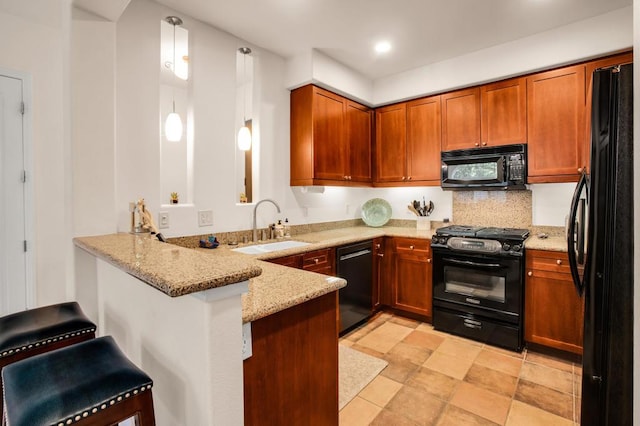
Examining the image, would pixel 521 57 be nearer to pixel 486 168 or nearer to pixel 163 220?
pixel 486 168

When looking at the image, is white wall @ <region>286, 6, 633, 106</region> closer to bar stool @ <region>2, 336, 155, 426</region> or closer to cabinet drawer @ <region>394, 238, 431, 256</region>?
cabinet drawer @ <region>394, 238, 431, 256</region>

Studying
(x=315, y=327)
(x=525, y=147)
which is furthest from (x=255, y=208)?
(x=525, y=147)

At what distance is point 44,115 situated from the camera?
256 centimetres

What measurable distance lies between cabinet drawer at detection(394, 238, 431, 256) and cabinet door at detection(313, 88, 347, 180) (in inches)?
36.5

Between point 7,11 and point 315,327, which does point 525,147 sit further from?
point 7,11

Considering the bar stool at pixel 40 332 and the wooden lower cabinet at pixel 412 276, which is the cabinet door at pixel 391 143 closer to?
the wooden lower cabinet at pixel 412 276

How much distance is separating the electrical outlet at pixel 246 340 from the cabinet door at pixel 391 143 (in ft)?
9.72

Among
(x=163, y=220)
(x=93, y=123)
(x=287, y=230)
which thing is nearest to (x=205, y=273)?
(x=93, y=123)

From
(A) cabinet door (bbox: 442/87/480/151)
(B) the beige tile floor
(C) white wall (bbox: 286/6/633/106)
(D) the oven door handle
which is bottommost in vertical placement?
(B) the beige tile floor

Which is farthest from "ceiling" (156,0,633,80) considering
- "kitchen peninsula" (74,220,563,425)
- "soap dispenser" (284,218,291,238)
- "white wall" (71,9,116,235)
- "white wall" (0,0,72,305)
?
"kitchen peninsula" (74,220,563,425)

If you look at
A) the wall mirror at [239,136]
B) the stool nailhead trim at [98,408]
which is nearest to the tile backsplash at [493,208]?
the wall mirror at [239,136]

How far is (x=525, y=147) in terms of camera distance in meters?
2.91

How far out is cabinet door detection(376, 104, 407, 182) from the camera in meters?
3.66

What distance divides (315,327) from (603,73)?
5.34 ft
